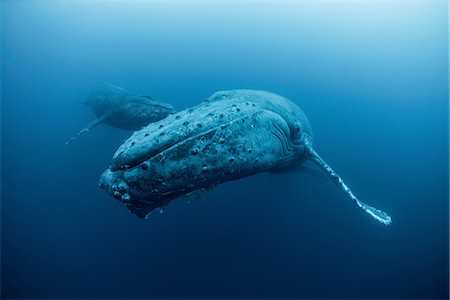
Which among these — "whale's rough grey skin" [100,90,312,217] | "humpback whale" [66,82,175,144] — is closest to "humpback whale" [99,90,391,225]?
"whale's rough grey skin" [100,90,312,217]

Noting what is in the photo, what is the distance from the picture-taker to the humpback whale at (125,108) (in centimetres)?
886

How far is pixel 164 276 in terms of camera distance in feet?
40.9

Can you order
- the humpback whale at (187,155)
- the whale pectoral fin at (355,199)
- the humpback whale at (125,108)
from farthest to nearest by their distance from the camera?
the humpback whale at (125,108) < the whale pectoral fin at (355,199) < the humpback whale at (187,155)

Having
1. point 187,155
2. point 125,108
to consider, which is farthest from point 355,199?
point 125,108

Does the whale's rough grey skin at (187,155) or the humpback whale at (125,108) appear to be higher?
the humpback whale at (125,108)

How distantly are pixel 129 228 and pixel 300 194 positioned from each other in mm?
8490

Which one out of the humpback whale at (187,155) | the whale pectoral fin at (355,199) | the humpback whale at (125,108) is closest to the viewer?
the humpback whale at (187,155)

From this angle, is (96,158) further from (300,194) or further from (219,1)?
(219,1)

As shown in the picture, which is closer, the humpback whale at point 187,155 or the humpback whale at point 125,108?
the humpback whale at point 187,155

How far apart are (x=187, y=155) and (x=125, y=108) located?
7595mm

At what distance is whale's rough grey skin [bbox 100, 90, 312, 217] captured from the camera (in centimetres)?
305

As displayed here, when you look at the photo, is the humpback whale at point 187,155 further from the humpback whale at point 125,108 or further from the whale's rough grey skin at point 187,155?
the humpback whale at point 125,108

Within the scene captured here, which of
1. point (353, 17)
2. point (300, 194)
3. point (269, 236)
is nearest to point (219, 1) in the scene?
point (353, 17)

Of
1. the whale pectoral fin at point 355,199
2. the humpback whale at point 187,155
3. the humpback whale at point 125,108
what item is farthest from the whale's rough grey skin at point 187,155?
the humpback whale at point 125,108
